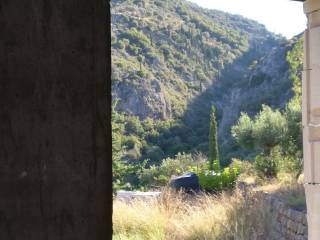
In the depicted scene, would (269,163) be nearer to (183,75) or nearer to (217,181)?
(217,181)

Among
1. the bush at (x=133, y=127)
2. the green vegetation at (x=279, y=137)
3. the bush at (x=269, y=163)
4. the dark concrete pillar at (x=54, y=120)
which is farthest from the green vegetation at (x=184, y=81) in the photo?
the dark concrete pillar at (x=54, y=120)

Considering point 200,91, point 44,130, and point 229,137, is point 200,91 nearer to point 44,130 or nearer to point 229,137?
point 229,137

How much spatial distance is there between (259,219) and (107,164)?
6.28 metres

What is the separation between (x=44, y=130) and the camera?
22.8 inches

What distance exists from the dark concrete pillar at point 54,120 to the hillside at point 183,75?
25.2m

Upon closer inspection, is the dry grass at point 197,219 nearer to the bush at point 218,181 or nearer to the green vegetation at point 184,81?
the bush at point 218,181

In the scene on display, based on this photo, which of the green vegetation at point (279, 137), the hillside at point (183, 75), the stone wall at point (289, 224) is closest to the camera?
the stone wall at point (289, 224)

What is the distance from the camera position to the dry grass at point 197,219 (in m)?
6.19

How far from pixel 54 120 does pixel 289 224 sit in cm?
674

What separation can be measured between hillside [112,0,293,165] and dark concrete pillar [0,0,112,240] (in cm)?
2516

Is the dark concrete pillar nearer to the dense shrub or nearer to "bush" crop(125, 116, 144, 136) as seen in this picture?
the dense shrub

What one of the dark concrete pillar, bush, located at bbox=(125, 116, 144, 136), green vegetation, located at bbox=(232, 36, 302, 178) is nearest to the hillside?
bush, located at bbox=(125, 116, 144, 136)

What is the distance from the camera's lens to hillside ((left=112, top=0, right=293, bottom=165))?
30.6 meters

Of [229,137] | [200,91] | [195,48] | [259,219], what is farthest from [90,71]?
[195,48]
